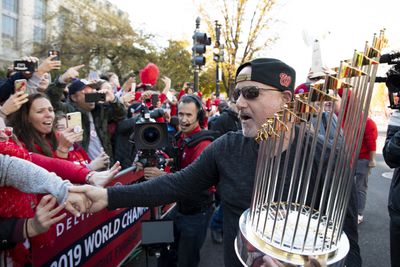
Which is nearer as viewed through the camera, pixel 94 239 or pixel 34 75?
pixel 94 239

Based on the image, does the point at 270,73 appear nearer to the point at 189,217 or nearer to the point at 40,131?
the point at 189,217

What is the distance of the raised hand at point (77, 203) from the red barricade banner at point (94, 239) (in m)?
0.48

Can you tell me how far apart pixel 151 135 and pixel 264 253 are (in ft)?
6.47

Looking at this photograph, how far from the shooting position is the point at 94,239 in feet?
8.99

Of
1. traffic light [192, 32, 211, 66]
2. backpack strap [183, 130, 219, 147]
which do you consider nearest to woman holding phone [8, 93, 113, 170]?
backpack strap [183, 130, 219, 147]

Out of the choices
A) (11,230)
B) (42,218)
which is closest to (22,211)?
(11,230)

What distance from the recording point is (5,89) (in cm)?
384

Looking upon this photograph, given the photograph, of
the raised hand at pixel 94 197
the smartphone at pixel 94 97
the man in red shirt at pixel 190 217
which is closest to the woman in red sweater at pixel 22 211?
the raised hand at pixel 94 197

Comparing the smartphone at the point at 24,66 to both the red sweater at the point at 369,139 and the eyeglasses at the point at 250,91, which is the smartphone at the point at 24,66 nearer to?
the eyeglasses at the point at 250,91

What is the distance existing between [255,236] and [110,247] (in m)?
2.21

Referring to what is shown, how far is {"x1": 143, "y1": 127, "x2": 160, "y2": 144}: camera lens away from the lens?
291cm

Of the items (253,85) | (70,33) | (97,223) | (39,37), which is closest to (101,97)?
(97,223)

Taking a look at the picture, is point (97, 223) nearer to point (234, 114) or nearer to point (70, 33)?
point (234, 114)

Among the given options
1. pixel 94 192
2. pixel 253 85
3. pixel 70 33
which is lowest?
pixel 94 192
